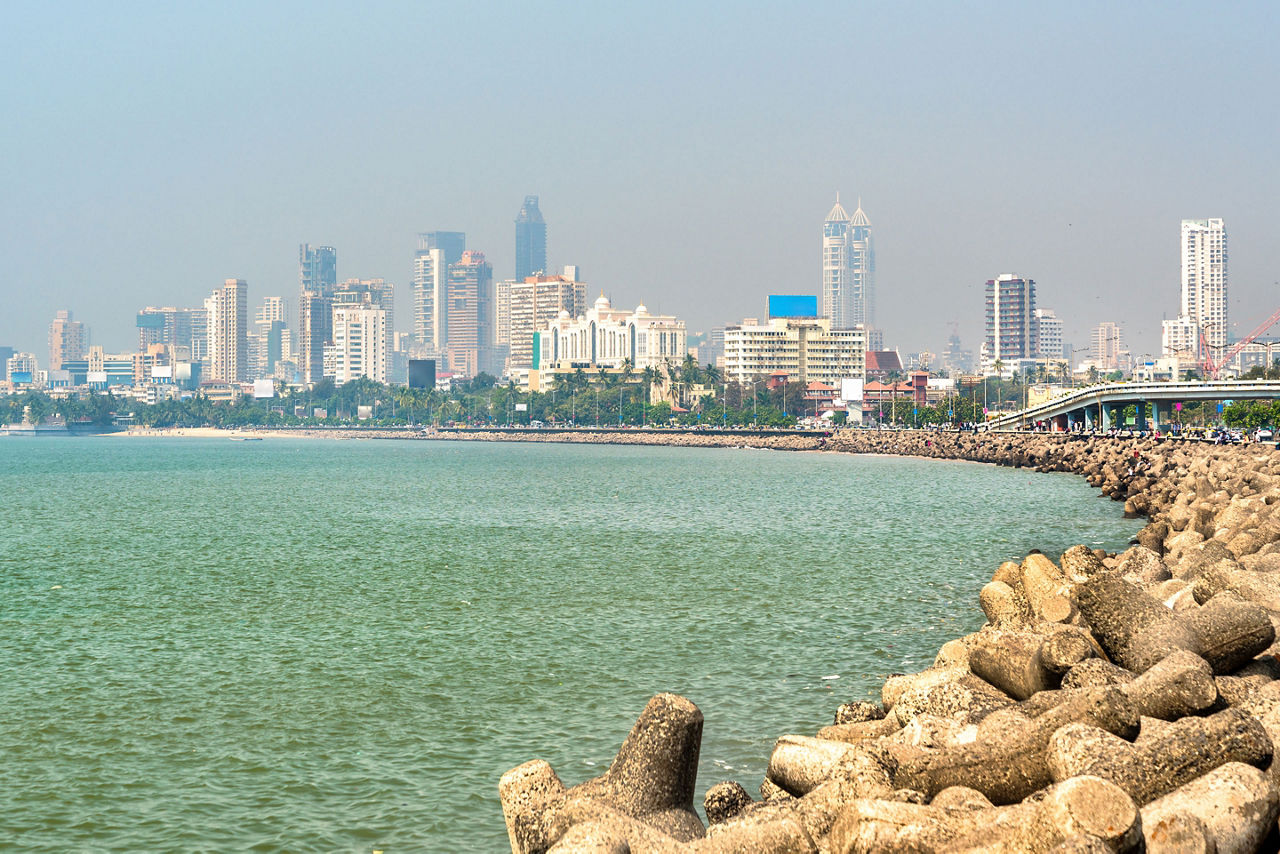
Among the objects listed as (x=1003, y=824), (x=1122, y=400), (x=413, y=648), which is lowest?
(x=413, y=648)

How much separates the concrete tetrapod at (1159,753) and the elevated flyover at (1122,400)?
95.2m

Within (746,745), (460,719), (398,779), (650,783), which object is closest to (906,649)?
(746,745)

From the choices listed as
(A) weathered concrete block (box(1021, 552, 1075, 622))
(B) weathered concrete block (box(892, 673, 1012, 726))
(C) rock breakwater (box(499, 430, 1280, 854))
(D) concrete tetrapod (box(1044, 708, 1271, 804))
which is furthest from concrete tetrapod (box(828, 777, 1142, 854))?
(A) weathered concrete block (box(1021, 552, 1075, 622))

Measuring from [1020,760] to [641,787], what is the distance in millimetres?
3266

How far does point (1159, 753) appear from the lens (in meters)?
9.73

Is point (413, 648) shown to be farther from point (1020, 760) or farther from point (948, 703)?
point (1020, 760)

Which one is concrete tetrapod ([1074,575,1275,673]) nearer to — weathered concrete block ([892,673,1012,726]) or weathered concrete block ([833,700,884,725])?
weathered concrete block ([892,673,1012,726])

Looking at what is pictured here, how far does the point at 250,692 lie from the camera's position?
20.6 meters

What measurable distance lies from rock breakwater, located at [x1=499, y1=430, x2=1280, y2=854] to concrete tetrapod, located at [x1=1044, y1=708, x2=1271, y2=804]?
0.6 inches

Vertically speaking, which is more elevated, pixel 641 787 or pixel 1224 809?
pixel 1224 809

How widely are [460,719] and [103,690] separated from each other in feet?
22.6

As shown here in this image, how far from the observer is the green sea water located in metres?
15.0

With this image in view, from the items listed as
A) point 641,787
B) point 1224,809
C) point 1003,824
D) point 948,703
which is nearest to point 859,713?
point 948,703

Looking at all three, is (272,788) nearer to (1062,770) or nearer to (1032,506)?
(1062,770)
